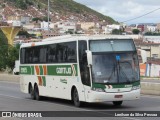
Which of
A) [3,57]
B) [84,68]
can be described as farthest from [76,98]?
[3,57]

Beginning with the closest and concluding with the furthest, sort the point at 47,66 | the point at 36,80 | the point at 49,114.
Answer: the point at 49,114, the point at 47,66, the point at 36,80

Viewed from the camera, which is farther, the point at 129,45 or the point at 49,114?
the point at 129,45

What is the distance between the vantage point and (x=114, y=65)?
1922cm

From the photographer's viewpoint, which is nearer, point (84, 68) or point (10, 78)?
point (84, 68)

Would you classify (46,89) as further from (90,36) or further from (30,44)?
(90,36)

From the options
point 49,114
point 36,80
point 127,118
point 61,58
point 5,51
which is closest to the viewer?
point 127,118

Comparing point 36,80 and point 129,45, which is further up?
point 129,45

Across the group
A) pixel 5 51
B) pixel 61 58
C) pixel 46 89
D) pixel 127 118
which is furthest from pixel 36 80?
pixel 5 51

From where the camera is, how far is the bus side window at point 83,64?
19.5 metres

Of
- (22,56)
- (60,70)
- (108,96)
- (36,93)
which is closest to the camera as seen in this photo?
(108,96)

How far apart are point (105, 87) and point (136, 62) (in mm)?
1561

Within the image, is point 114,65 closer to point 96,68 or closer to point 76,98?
point 96,68

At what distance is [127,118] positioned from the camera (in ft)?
52.2

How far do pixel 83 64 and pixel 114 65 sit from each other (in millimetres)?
1262
